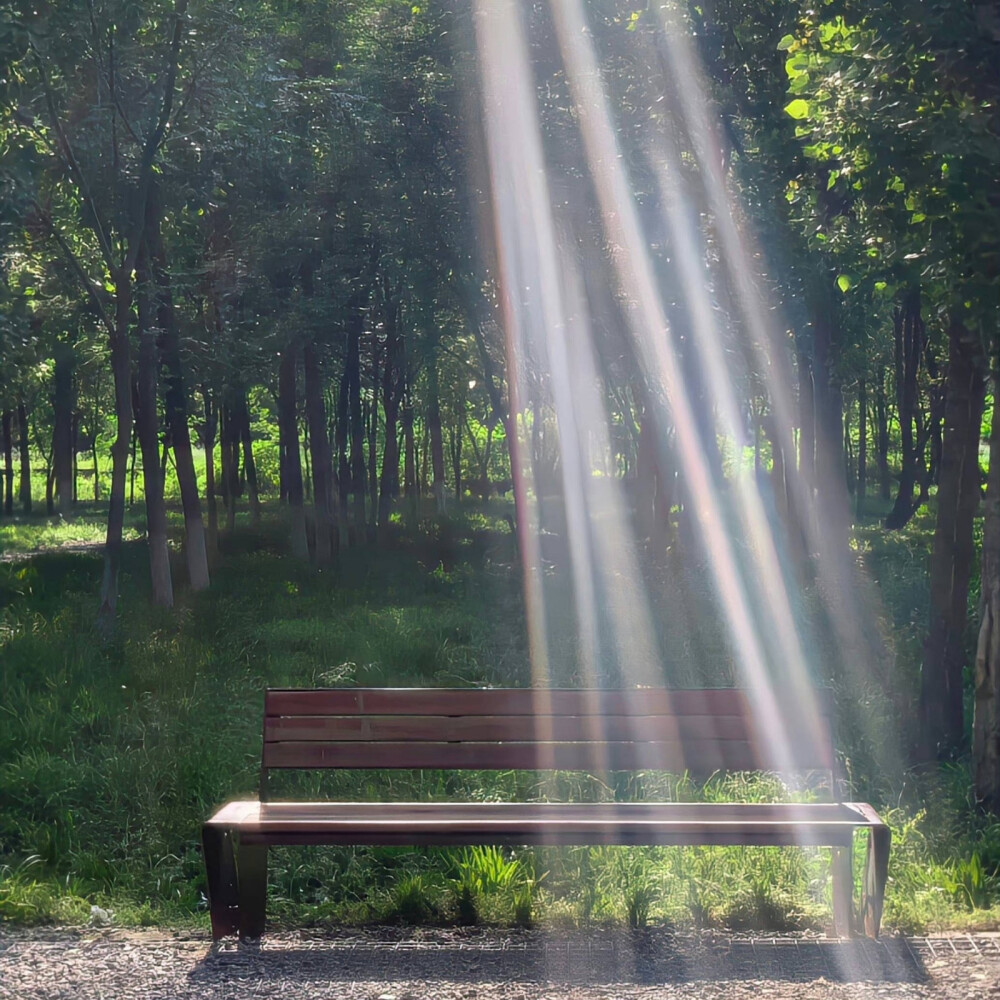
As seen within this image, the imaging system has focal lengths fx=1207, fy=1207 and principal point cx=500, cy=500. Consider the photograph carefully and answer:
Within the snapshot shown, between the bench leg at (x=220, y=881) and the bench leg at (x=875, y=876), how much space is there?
267 centimetres

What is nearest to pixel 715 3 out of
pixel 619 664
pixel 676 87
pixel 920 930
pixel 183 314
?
pixel 676 87

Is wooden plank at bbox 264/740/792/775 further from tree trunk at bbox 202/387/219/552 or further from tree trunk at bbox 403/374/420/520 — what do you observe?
tree trunk at bbox 403/374/420/520

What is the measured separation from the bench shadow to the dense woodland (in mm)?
2580

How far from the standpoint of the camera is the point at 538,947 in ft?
16.2

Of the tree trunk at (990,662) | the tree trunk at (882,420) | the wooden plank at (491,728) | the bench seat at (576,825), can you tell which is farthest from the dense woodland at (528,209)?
the tree trunk at (882,420)

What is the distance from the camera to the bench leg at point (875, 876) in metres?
4.94

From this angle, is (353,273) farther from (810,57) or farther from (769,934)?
(769,934)

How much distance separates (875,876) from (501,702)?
1809 mm

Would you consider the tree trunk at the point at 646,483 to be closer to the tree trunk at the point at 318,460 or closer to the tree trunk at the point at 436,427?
the tree trunk at the point at 436,427

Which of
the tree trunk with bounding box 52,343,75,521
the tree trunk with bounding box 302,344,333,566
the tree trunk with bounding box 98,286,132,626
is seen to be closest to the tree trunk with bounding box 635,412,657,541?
the tree trunk with bounding box 302,344,333,566

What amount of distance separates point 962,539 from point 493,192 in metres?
12.6

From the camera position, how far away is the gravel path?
176 inches

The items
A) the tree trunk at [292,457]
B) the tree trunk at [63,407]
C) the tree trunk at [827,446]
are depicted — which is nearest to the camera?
the tree trunk at [827,446]

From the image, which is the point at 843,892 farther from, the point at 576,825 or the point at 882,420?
the point at 882,420
